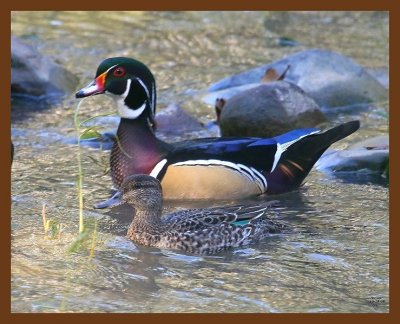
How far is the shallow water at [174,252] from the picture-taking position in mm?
6961

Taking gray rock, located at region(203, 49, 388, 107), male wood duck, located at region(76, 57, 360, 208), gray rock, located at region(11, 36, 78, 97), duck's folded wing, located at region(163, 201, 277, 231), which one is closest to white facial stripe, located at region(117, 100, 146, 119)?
male wood duck, located at region(76, 57, 360, 208)

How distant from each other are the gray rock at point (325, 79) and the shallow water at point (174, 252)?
13.2 inches

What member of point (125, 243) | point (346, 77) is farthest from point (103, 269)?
point (346, 77)

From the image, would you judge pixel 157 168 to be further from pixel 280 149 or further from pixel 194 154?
pixel 280 149

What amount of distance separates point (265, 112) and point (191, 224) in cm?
340

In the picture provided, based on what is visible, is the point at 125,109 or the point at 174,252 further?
the point at 125,109

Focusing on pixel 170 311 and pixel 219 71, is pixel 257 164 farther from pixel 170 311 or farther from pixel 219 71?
pixel 219 71

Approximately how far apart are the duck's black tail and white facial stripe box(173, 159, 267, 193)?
68 mm

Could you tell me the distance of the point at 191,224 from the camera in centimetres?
810

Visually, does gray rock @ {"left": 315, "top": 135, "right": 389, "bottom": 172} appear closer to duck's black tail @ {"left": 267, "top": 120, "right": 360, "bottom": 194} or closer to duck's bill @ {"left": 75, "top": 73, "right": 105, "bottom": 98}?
duck's black tail @ {"left": 267, "top": 120, "right": 360, "bottom": 194}

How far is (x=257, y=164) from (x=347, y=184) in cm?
90

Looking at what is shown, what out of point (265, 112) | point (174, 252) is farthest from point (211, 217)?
point (265, 112)

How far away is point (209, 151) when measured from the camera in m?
9.38

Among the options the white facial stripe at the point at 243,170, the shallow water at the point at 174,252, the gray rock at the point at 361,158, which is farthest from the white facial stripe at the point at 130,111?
the gray rock at the point at 361,158
